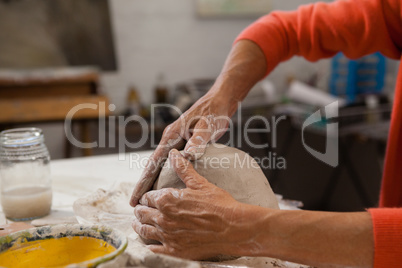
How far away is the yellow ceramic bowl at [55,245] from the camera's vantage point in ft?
2.35

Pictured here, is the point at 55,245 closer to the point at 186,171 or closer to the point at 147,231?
the point at 147,231

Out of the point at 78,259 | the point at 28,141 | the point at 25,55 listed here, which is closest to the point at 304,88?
the point at 25,55

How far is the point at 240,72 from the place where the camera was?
127 cm

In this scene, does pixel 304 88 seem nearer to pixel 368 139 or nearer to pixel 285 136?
pixel 285 136

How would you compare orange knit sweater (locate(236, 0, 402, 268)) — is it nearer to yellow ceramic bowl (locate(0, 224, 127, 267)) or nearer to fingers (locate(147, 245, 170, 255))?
fingers (locate(147, 245, 170, 255))

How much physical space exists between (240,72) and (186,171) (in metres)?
0.52

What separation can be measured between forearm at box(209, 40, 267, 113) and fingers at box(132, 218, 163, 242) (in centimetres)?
48

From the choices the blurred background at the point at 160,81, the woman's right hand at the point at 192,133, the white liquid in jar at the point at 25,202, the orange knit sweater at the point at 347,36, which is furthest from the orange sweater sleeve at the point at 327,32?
the blurred background at the point at 160,81

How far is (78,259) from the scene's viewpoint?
728 millimetres

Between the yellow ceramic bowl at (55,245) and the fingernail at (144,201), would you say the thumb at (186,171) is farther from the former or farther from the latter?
the yellow ceramic bowl at (55,245)

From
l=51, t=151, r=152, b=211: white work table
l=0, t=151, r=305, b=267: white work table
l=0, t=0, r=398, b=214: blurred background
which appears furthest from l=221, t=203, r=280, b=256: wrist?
l=0, t=0, r=398, b=214: blurred background

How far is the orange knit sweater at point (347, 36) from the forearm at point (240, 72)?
0.11 ft

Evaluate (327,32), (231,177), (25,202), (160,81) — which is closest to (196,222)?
(231,177)

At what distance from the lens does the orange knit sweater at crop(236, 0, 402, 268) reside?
1166 millimetres
